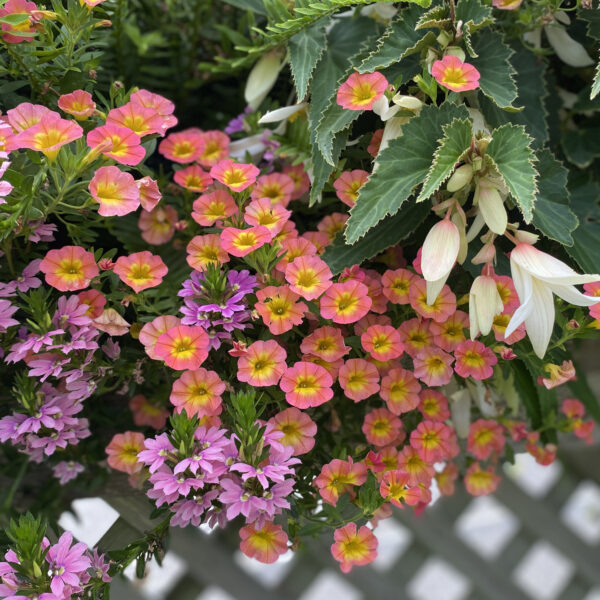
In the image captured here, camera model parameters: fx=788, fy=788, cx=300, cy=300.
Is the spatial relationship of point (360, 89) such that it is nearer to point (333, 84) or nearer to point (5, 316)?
point (333, 84)

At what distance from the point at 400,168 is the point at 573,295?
0.43 ft

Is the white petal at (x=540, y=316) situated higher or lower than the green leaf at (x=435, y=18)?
lower

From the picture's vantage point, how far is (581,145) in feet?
2.25

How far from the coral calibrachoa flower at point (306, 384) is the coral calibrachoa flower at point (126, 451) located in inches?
5.0

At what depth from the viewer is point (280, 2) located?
61 cm

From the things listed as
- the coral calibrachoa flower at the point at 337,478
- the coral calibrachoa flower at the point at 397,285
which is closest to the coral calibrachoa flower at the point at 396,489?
the coral calibrachoa flower at the point at 337,478

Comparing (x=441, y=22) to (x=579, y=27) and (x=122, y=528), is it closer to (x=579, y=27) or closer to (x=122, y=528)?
(x=579, y=27)

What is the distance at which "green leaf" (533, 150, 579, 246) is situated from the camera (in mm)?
517

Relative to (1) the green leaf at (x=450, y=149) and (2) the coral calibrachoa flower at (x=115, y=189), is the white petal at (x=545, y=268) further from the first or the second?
(2) the coral calibrachoa flower at (x=115, y=189)

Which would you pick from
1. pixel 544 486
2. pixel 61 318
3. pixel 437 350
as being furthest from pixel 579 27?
pixel 544 486

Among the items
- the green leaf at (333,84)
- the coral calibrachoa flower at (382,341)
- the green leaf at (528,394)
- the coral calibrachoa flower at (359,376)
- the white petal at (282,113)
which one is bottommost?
the green leaf at (528,394)

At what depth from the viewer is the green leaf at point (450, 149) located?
0.47 metres

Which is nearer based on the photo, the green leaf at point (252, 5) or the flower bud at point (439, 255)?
the flower bud at point (439, 255)

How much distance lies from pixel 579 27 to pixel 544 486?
1.13 meters
